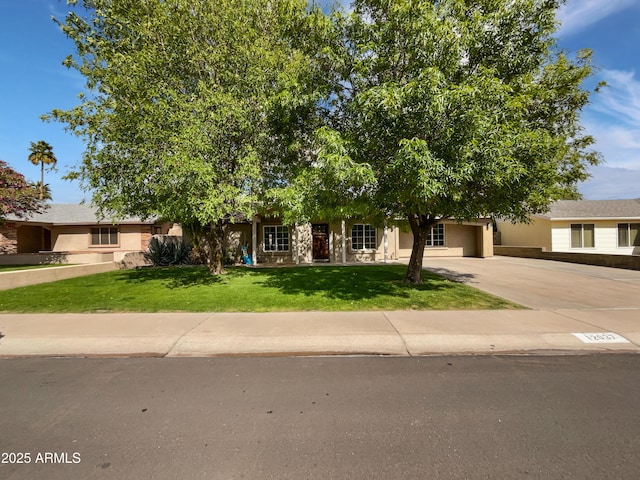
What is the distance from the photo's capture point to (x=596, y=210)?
23266mm

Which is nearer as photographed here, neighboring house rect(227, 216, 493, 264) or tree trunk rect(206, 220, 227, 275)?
tree trunk rect(206, 220, 227, 275)

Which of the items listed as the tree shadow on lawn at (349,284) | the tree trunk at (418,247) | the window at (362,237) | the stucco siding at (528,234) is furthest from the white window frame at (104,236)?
the stucco siding at (528,234)

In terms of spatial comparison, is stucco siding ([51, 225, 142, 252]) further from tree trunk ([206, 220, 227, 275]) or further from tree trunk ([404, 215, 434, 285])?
tree trunk ([404, 215, 434, 285])

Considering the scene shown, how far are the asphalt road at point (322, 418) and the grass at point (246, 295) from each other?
3283 mm

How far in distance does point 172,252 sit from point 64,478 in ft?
56.3

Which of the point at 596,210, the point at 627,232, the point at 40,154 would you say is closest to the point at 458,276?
the point at 596,210

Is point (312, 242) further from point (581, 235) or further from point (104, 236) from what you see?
point (581, 235)

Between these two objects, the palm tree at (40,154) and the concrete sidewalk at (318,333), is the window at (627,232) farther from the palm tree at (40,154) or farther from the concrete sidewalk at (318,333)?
the palm tree at (40,154)

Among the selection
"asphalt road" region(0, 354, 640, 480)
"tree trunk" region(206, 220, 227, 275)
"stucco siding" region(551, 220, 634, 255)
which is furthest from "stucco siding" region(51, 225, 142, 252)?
"stucco siding" region(551, 220, 634, 255)

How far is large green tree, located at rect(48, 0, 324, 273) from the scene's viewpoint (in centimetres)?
941

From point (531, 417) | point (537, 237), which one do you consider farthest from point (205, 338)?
point (537, 237)

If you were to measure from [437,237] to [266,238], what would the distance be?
11.2 metres

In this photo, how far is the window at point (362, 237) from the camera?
20.2 metres

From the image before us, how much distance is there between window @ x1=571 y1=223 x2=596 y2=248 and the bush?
24487 millimetres
